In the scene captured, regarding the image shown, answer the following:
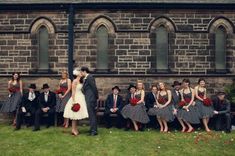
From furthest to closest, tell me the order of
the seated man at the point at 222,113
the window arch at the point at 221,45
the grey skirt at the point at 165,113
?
the window arch at the point at 221,45
the seated man at the point at 222,113
the grey skirt at the point at 165,113

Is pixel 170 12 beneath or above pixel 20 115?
above

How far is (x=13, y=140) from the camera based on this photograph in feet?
39.5

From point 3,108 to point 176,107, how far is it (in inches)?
270

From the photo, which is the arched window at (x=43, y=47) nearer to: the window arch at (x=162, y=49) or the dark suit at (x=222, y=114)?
the window arch at (x=162, y=49)

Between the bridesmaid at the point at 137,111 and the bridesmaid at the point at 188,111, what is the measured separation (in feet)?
4.20

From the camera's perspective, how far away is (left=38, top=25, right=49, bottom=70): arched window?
17.2 m

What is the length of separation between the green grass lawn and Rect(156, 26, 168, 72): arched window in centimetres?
458

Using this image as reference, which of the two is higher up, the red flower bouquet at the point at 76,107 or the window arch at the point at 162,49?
the window arch at the point at 162,49

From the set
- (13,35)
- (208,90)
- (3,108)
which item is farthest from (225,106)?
(13,35)

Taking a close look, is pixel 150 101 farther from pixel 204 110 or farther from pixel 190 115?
pixel 204 110

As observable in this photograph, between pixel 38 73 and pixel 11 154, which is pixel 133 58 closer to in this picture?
pixel 38 73

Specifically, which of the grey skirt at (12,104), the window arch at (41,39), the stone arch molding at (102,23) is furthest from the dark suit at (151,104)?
the window arch at (41,39)

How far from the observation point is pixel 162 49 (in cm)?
1719

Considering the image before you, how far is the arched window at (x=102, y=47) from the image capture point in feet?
56.2
